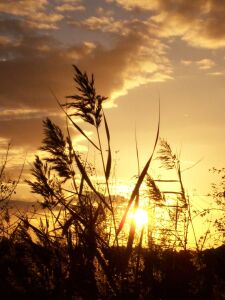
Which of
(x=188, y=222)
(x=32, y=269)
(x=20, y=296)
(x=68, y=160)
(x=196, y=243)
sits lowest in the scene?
(x=20, y=296)

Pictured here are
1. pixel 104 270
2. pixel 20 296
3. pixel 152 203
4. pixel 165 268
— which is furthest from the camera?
pixel 152 203

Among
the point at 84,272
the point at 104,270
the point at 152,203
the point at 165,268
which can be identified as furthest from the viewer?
the point at 152,203

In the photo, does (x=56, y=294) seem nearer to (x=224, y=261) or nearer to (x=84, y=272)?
(x=84, y=272)

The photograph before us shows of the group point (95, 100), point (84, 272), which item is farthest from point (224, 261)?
point (95, 100)

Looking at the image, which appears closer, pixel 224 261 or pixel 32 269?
pixel 32 269

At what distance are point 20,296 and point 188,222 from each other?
2087 mm

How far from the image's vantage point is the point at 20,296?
377 centimetres

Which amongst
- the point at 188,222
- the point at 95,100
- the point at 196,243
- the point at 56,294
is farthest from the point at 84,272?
the point at 188,222

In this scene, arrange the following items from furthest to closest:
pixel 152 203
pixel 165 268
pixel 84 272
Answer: pixel 152 203, pixel 165 268, pixel 84 272

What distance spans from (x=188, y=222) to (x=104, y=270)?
6.65ft

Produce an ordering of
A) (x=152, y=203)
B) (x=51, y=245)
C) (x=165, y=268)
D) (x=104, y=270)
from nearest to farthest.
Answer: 1. (x=104, y=270)
2. (x=51, y=245)
3. (x=165, y=268)
4. (x=152, y=203)

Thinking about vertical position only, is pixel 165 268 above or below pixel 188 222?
below

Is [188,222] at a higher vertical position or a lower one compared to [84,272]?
higher

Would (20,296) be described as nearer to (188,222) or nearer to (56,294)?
(56,294)
